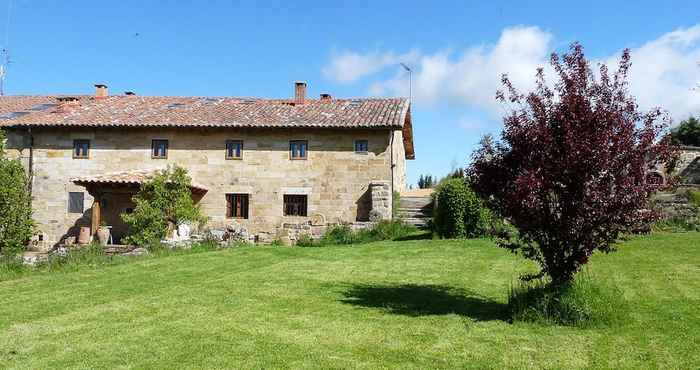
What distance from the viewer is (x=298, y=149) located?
2239cm

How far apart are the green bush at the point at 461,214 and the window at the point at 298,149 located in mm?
7606

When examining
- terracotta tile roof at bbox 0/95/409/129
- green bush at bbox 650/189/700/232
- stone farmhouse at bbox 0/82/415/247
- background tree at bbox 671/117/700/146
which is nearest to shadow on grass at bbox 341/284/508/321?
green bush at bbox 650/189/700/232

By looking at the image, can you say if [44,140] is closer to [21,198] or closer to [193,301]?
[21,198]

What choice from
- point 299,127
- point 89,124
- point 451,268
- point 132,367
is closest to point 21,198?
point 89,124

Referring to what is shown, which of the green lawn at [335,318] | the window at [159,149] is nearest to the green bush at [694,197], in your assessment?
the green lawn at [335,318]

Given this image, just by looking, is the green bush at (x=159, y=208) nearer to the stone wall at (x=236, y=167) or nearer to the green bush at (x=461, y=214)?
the stone wall at (x=236, y=167)

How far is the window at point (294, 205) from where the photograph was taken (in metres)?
22.3

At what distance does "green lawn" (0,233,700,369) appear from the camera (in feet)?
18.4

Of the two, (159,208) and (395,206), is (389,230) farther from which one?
(159,208)

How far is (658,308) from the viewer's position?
750 centimetres

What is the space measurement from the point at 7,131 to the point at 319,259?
17.0 metres

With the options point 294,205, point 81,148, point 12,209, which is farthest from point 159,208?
point 81,148

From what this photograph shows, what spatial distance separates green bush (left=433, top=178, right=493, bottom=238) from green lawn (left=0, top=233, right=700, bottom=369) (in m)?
3.34

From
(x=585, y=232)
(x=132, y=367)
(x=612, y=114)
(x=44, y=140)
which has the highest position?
(x=44, y=140)
